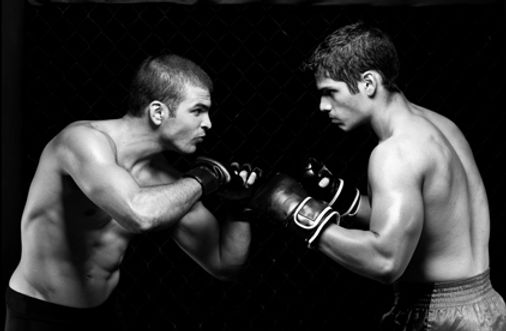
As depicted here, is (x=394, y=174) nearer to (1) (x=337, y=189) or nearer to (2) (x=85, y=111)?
(1) (x=337, y=189)

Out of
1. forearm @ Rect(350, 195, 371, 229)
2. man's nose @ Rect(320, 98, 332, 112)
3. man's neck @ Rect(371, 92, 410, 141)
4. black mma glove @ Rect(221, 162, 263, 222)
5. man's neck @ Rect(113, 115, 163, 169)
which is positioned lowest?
man's neck @ Rect(113, 115, 163, 169)

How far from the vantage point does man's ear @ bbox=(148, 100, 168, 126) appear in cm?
195

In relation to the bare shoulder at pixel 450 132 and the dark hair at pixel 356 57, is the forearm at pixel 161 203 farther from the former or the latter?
the bare shoulder at pixel 450 132

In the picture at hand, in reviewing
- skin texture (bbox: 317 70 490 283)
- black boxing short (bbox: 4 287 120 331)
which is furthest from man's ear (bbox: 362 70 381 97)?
black boxing short (bbox: 4 287 120 331)

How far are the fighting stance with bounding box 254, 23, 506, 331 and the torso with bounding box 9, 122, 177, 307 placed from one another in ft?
1.52

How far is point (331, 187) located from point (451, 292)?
1.63ft

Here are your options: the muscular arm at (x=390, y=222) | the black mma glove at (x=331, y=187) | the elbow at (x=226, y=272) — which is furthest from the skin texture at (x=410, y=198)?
the elbow at (x=226, y=272)

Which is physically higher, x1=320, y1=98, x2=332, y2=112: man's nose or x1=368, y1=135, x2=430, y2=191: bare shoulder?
x1=368, y1=135, x2=430, y2=191: bare shoulder

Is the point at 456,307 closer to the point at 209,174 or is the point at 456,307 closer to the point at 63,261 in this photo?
the point at 209,174

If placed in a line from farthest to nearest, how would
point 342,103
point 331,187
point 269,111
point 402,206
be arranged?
point 269,111 → point 331,187 → point 342,103 → point 402,206

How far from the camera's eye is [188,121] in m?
1.95

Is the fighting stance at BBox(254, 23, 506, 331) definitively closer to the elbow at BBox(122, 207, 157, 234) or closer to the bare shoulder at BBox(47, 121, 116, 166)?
the elbow at BBox(122, 207, 157, 234)

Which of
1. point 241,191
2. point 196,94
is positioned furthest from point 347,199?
point 196,94

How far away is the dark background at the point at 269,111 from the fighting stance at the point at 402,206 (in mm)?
702
